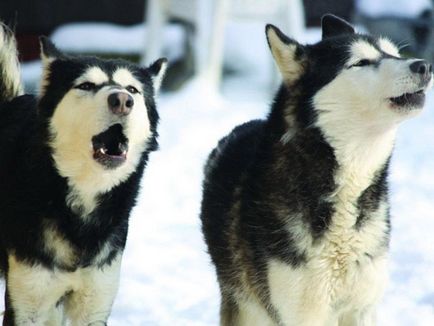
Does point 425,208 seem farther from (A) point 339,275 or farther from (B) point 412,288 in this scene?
(A) point 339,275

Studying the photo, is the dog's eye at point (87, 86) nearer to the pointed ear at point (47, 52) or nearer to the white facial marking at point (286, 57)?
the pointed ear at point (47, 52)

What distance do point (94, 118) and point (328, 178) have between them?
94 cm

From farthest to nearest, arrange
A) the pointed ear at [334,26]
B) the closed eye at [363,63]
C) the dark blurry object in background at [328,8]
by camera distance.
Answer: the dark blurry object in background at [328,8] → the pointed ear at [334,26] → the closed eye at [363,63]

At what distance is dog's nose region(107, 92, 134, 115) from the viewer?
4168mm

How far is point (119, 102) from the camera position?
417 centimetres

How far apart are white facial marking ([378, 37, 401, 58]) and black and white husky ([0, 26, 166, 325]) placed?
98 cm

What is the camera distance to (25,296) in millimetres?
4293

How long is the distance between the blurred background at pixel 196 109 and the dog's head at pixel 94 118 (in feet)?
2.49

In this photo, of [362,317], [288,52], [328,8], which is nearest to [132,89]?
[288,52]

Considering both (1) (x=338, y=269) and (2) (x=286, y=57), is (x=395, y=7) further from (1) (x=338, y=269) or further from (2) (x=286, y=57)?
(1) (x=338, y=269)

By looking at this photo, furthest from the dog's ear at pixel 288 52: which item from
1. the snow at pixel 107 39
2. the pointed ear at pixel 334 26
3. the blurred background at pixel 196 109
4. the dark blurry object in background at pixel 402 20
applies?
the dark blurry object in background at pixel 402 20

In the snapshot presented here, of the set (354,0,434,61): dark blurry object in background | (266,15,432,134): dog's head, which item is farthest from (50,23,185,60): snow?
(266,15,432,134): dog's head

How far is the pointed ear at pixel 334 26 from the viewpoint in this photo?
467 centimetres

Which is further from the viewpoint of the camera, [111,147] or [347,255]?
[111,147]
